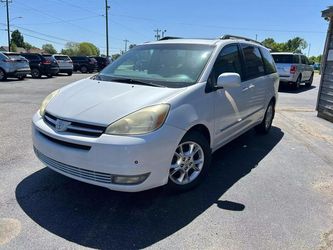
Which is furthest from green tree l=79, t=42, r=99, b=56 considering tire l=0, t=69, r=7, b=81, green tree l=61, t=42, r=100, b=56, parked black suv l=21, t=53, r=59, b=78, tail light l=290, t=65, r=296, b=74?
tail light l=290, t=65, r=296, b=74

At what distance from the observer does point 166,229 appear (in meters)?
3.15

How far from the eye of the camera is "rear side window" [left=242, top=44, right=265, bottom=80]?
5357 mm

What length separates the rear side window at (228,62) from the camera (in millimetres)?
4320

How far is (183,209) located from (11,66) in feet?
58.3

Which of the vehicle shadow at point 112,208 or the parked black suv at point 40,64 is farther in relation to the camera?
the parked black suv at point 40,64

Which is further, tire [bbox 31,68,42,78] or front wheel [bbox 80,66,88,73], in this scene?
front wheel [bbox 80,66,88,73]

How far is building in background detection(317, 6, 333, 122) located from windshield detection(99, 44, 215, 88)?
589 centimetres

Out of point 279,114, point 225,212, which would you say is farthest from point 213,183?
point 279,114

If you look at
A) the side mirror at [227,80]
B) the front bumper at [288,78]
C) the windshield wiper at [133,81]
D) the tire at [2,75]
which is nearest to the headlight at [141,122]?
the windshield wiper at [133,81]

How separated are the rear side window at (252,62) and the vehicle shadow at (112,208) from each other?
1.79 meters

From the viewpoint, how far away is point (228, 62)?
4.68 metres

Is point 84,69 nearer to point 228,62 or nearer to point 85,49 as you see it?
point 228,62

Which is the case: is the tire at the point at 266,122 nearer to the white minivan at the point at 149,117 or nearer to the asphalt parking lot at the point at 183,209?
the asphalt parking lot at the point at 183,209

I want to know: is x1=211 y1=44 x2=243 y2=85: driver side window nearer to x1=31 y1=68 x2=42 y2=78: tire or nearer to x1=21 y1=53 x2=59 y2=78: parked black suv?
x1=21 y1=53 x2=59 y2=78: parked black suv
